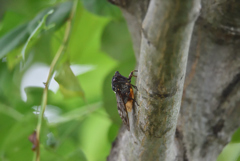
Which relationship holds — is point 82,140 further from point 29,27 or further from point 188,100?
point 188,100

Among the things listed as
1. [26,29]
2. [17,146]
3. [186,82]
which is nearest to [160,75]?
[186,82]

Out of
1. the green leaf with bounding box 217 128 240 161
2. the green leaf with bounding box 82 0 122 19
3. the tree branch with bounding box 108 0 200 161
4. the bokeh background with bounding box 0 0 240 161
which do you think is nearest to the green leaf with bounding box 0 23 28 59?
the bokeh background with bounding box 0 0 240 161

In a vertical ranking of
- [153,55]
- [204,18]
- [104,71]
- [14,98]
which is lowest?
[104,71]

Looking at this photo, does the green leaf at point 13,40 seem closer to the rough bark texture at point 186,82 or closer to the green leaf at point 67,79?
the green leaf at point 67,79

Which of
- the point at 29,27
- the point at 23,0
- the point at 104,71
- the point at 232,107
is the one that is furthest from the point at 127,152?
the point at 23,0

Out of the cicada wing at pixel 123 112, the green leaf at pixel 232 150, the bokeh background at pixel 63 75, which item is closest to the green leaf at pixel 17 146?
the bokeh background at pixel 63 75

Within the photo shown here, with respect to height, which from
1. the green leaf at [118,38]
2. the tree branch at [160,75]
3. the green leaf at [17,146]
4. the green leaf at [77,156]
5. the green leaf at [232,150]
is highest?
the tree branch at [160,75]
